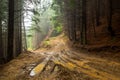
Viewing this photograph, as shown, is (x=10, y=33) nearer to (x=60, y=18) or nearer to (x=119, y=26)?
(x=119, y=26)

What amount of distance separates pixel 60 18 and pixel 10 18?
20435mm

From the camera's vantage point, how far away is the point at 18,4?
2080 centimetres

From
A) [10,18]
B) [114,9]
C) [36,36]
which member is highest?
[114,9]

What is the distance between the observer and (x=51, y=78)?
26.4ft

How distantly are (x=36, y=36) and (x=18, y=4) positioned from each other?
35030 mm

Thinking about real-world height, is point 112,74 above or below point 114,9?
below

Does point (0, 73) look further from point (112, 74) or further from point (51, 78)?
point (112, 74)

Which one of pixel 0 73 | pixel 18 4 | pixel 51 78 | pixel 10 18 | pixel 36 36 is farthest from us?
→ pixel 36 36

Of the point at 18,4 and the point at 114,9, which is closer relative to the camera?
the point at 18,4

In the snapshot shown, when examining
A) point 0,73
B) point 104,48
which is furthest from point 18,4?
point 0,73

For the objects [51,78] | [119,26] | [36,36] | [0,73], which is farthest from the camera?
[36,36]

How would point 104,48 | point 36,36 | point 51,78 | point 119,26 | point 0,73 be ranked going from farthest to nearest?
point 36,36 < point 119,26 < point 104,48 < point 0,73 < point 51,78

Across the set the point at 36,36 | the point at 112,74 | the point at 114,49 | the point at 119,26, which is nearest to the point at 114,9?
the point at 119,26

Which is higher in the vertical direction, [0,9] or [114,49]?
[0,9]
